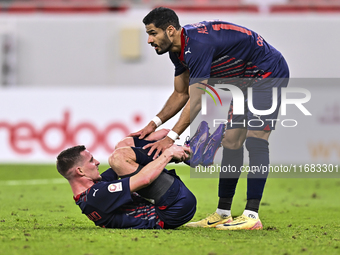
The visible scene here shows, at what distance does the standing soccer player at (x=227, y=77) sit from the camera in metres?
3.58

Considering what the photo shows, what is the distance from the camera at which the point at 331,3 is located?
45.5 ft

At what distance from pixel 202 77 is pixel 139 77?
10.1 m

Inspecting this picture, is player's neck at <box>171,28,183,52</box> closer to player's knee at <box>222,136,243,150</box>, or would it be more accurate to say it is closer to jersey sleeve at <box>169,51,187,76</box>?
jersey sleeve at <box>169,51,187,76</box>

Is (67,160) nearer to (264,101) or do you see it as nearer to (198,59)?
(198,59)

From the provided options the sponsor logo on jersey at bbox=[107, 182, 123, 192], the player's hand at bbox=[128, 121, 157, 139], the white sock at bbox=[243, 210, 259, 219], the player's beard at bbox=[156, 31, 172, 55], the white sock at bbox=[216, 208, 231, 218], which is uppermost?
the player's beard at bbox=[156, 31, 172, 55]

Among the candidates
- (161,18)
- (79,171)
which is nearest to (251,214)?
(79,171)

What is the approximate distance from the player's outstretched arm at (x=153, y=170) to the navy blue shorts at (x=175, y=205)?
0.23 metres

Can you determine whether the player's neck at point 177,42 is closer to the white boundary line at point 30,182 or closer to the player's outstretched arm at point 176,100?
the player's outstretched arm at point 176,100

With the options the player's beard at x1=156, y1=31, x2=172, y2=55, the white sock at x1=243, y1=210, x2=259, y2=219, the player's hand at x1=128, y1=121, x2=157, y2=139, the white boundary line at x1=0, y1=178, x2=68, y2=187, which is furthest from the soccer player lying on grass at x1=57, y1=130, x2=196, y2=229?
the white boundary line at x1=0, y1=178, x2=68, y2=187

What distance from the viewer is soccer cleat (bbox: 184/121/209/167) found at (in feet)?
12.0

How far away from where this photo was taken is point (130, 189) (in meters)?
3.33

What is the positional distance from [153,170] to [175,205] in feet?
1.20

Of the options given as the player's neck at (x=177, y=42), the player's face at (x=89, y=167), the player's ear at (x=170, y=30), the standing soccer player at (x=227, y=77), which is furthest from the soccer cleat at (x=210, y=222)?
the player's ear at (x=170, y=30)

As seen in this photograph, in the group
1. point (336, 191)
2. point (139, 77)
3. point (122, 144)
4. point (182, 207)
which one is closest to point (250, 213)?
point (182, 207)
